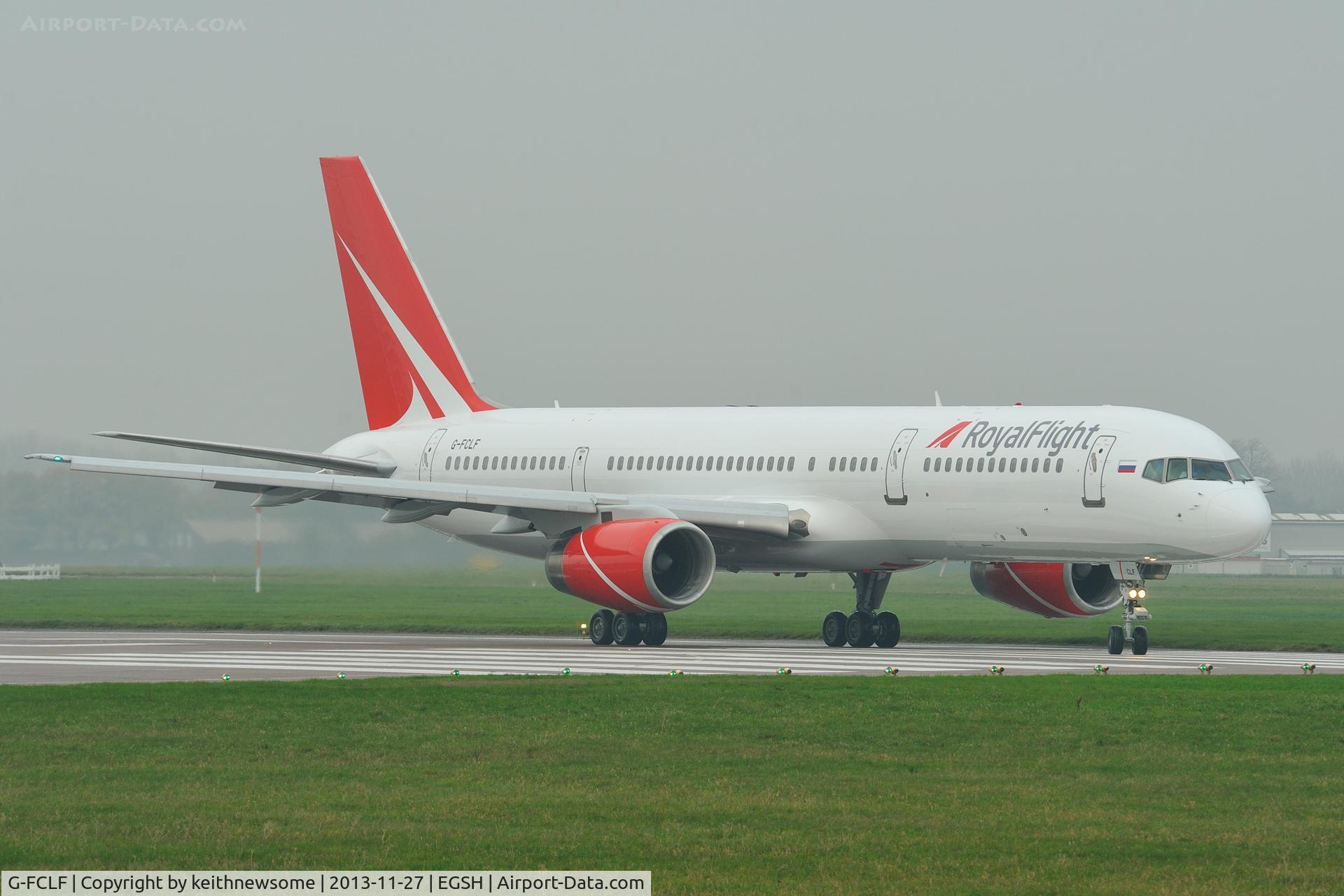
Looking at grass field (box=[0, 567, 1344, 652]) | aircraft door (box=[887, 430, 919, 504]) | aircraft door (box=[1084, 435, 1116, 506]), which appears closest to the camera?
aircraft door (box=[1084, 435, 1116, 506])

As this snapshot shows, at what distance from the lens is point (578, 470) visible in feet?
128

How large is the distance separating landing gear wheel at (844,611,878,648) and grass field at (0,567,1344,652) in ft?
7.06

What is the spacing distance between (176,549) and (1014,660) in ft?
134

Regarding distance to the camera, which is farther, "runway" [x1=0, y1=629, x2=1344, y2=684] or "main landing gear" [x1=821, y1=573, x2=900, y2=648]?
"main landing gear" [x1=821, y1=573, x2=900, y2=648]

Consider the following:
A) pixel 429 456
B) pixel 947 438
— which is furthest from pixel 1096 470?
pixel 429 456

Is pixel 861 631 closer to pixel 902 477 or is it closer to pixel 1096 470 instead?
pixel 902 477

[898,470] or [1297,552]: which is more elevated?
[898,470]

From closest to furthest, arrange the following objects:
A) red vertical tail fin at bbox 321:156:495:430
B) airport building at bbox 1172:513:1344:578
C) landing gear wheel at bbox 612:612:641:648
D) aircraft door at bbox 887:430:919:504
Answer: aircraft door at bbox 887:430:919:504, landing gear wheel at bbox 612:612:641:648, red vertical tail fin at bbox 321:156:495:430, airport building at bbox 1172:513:1344:578

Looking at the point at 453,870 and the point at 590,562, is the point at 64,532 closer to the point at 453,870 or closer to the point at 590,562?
the point at 590,562

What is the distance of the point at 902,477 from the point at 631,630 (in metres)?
5.24

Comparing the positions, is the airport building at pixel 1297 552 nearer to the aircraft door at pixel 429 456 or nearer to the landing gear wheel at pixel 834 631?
the aircraft door at pixel 429 456

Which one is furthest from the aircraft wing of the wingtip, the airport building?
the airport building

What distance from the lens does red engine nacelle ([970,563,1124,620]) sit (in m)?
35.2

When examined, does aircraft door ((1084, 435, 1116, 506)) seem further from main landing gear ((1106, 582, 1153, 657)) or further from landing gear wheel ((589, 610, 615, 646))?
landing gear wheel ((589, 610, 615, 646))
